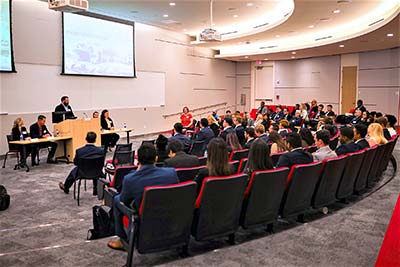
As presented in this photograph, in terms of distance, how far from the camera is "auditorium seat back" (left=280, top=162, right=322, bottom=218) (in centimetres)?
420

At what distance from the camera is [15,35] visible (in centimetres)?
992

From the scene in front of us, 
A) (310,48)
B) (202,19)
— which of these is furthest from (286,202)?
(310,48)

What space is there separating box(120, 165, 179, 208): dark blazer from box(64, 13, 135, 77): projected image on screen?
8.93 m

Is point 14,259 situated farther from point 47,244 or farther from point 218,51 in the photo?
point 218,51

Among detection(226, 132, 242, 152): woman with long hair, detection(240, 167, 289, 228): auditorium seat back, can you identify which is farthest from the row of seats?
detection(226, 132, 242, 152): woman with long hair

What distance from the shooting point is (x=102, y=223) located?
4.02m

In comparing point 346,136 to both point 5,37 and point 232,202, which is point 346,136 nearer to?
point 232,202

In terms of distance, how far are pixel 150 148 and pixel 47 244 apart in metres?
1.67

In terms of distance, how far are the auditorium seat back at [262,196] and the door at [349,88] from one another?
47.7 ft

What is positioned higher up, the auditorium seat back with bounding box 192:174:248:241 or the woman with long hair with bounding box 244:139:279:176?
the woman with long hair with bounding box 244:139:279:176

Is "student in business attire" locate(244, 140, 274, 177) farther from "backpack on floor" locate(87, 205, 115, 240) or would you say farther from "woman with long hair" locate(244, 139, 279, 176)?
"backpack on floor" locate(87, 205, 115, 240)

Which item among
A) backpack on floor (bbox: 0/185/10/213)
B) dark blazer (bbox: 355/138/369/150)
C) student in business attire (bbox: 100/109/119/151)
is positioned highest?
dark blazer (bbox: 355/138/369/150)

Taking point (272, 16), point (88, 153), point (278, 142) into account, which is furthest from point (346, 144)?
point (272, 16)

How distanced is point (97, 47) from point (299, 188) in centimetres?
982
